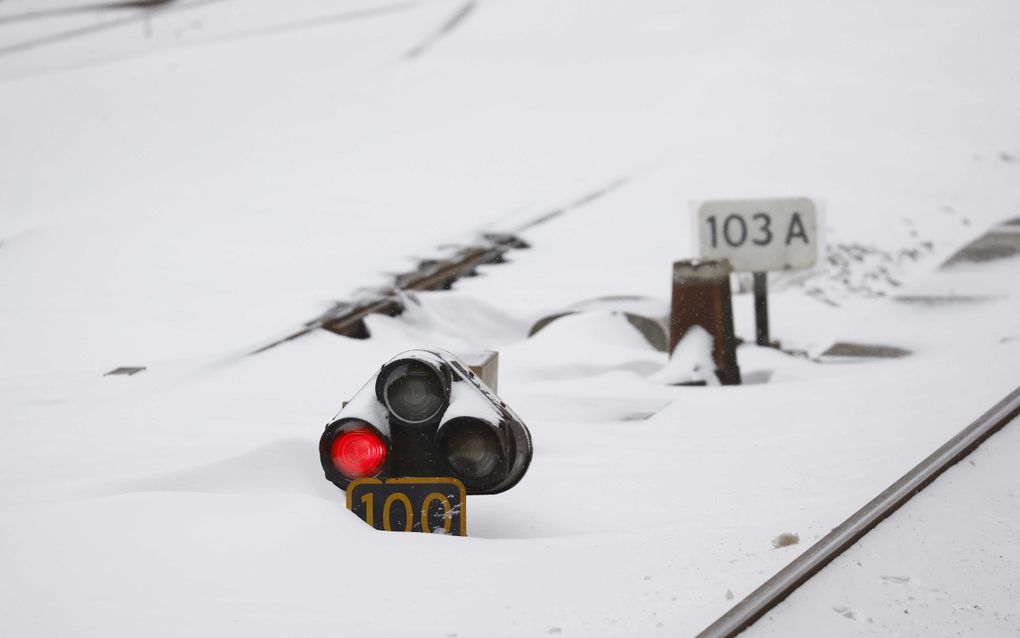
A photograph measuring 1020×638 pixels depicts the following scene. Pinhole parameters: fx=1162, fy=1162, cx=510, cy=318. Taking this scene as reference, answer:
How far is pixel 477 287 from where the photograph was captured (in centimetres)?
785

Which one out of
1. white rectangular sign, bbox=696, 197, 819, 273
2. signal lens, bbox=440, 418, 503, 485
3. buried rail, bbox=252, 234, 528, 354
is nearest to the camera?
signal lens, bbox=440, 418, 503, 485

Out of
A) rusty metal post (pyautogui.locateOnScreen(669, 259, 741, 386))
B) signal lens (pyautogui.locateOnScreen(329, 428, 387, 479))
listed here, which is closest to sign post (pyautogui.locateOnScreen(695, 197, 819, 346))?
rusty metal post (pyautogui.locateOnScreen(669, 259, 741, 386))

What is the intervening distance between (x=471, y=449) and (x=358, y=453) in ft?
1.03

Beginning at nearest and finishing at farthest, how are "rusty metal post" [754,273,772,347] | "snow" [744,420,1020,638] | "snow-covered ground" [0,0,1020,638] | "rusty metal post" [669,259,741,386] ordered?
"snow" [744,420,1020,638] < "snow-covered ground" [0,0,1020,638] < "rusty metal post" [669,259,741,386] < "rusty metal post" [754,273,772,347]

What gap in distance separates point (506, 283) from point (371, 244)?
1.50 m

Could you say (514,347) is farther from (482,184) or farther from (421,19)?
(421,19)

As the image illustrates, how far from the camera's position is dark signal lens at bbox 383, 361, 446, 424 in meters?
3.23

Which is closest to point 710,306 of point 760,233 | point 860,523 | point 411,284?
point 760,233

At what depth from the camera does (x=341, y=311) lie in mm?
6660

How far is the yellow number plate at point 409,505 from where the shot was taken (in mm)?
3270

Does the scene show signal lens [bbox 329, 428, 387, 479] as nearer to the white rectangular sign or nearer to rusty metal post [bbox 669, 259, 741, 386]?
rusty metal post [bbox 669, 259, 741, 386]

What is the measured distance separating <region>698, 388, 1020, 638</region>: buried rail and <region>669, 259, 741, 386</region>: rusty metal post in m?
1.71

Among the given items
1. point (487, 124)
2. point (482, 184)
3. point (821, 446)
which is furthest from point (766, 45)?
point (821, 446)

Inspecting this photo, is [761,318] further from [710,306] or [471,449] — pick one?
[471,449]
